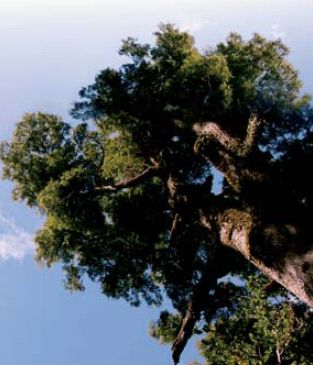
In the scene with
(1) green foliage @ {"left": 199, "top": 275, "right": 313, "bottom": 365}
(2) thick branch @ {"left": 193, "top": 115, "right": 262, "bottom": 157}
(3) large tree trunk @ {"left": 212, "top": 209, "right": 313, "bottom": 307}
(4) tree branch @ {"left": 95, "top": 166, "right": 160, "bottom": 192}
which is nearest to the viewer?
(3) large tree trunk @ {"left": 212, "top": 209, "right": 313, "bottom": 307}

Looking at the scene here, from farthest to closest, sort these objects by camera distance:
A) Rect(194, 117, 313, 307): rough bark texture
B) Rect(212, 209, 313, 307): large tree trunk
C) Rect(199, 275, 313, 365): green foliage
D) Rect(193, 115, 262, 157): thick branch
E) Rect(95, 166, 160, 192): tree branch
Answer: Rect(95, 166, 160, 192): tree branch < Rect(193, 115, 262, 157): thick branch < Rect(199, 275, 313, 365): green foliage < Rect(194, 117, 313, 307): rough bark texture < Rect(212, 209, 313, 307): large tree trunk

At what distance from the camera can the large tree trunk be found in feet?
33.0

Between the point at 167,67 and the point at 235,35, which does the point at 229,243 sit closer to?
the point at 167,67

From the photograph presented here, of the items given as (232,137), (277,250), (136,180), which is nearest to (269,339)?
(277,250)

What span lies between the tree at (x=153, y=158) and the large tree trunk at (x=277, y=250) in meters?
4.82

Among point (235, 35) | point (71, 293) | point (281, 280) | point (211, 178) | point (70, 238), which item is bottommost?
point (281, 280)

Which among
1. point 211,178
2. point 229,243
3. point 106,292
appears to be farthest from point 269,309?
point 106,292

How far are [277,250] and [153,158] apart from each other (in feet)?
32.5

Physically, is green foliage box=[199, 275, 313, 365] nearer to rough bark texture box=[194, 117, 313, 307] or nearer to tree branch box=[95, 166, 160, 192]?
rough bark texture box=[194, 117, 313, 307]

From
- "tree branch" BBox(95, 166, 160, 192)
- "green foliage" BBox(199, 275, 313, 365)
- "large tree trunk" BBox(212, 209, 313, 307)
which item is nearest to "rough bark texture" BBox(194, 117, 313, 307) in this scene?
"large tree trunk" BBox(212, 209, 313, 307)

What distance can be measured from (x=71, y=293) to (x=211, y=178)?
9113mm

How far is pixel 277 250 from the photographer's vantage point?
11.2 metres

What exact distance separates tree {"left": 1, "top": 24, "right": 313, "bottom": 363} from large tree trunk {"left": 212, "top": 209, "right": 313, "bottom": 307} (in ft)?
15.8

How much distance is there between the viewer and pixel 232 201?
15508mm
